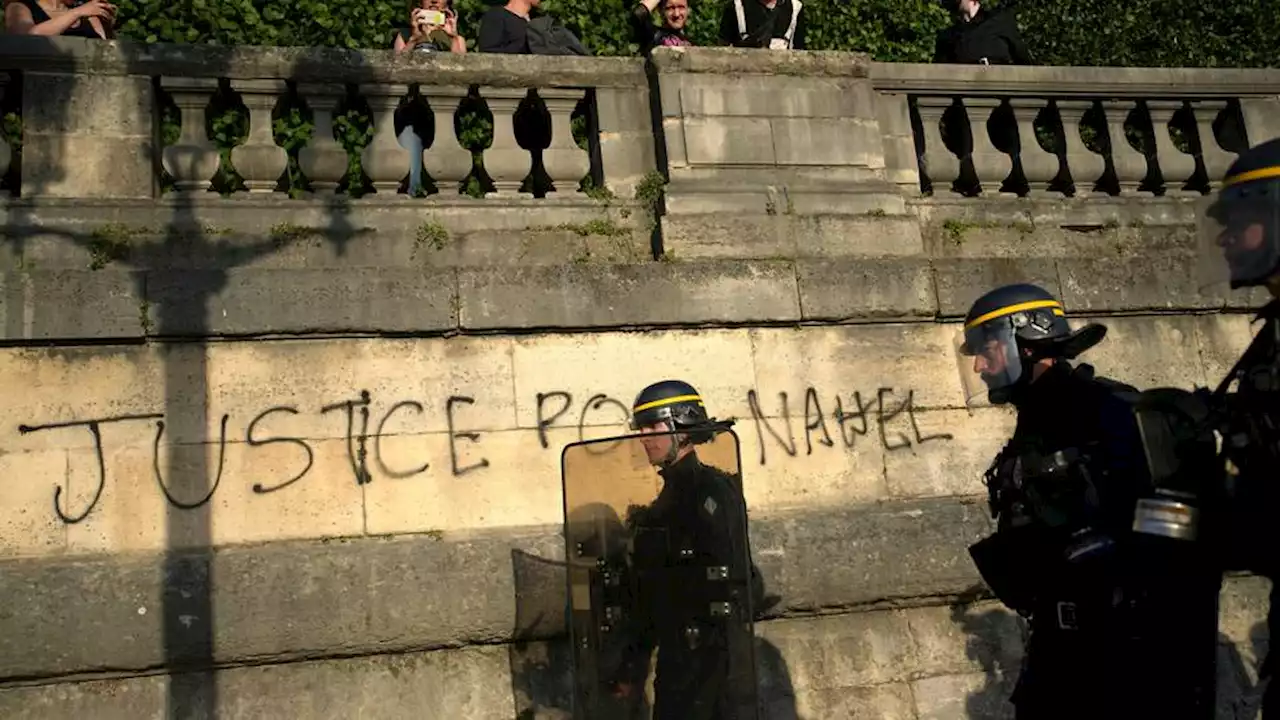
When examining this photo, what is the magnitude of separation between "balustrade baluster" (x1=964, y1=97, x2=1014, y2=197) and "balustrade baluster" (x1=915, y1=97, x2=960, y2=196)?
13cm

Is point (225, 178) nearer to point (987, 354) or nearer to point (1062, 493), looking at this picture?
point (987, 354)

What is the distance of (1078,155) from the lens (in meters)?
8.12

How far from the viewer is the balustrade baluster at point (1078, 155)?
8.11 m

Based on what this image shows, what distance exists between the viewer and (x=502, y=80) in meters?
7.32

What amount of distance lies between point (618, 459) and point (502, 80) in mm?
2750

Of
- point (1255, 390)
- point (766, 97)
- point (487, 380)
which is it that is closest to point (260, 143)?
point (487, 380)

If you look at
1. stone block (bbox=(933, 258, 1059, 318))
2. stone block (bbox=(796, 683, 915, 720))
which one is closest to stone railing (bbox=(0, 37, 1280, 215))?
stone block (bbox=(933, 258, 1059, 318))

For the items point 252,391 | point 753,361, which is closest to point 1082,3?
point 753,361

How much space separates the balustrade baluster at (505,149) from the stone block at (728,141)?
36.1 inches

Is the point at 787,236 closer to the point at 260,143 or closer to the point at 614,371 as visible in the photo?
the point at 614,371

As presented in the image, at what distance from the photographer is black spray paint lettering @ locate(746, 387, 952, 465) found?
700 centimetres

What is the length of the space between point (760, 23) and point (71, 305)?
446cm

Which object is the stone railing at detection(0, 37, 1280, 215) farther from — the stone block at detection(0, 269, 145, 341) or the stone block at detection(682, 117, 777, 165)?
the stone block at detection(0, 269, 145, 341)

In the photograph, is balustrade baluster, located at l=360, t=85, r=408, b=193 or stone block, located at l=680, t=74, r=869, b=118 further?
stone block, located at l=680, t=74, r=869, b=118
